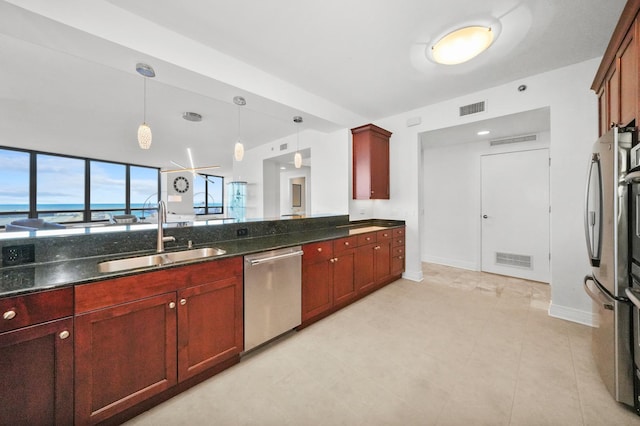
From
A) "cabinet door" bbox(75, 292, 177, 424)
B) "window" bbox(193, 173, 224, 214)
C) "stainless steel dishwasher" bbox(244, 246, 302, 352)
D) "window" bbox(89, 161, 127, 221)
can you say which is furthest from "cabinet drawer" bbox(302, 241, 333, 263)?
"window" bbox(193, 173, 224, 214)

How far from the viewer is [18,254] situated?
4.90 ft

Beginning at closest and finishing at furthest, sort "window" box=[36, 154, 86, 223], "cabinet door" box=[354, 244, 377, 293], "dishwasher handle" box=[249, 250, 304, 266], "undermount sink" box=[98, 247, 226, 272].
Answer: "undermount sink" box=[98, 247, 226, 272], "dishwasher handle" box=[249, 250, 304, 266], "cabinet door" box=[354, 244, 377, 293], "window" box=[36, 154, 86, 223]

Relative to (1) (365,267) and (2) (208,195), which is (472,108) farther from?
(2) (208,195)

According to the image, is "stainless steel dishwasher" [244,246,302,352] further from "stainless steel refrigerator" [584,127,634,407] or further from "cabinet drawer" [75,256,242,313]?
"stainless steel refrigerator" [584,127,634,407]

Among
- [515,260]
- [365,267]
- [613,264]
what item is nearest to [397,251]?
[365,267]

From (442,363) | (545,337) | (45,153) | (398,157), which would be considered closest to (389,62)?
(398,157)

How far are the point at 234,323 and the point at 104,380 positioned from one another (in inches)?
29.8

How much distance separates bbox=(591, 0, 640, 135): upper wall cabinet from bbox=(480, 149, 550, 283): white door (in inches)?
79.0

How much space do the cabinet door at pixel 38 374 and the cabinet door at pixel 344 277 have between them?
211 cm

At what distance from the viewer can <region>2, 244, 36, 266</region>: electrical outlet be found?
1.45 meters

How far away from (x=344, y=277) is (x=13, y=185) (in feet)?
28.3

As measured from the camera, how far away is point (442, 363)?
74.7 inches

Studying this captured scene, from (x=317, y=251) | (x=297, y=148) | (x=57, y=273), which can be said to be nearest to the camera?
(x=57, y=273)

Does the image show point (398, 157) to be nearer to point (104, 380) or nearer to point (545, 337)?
point (545, 337)
